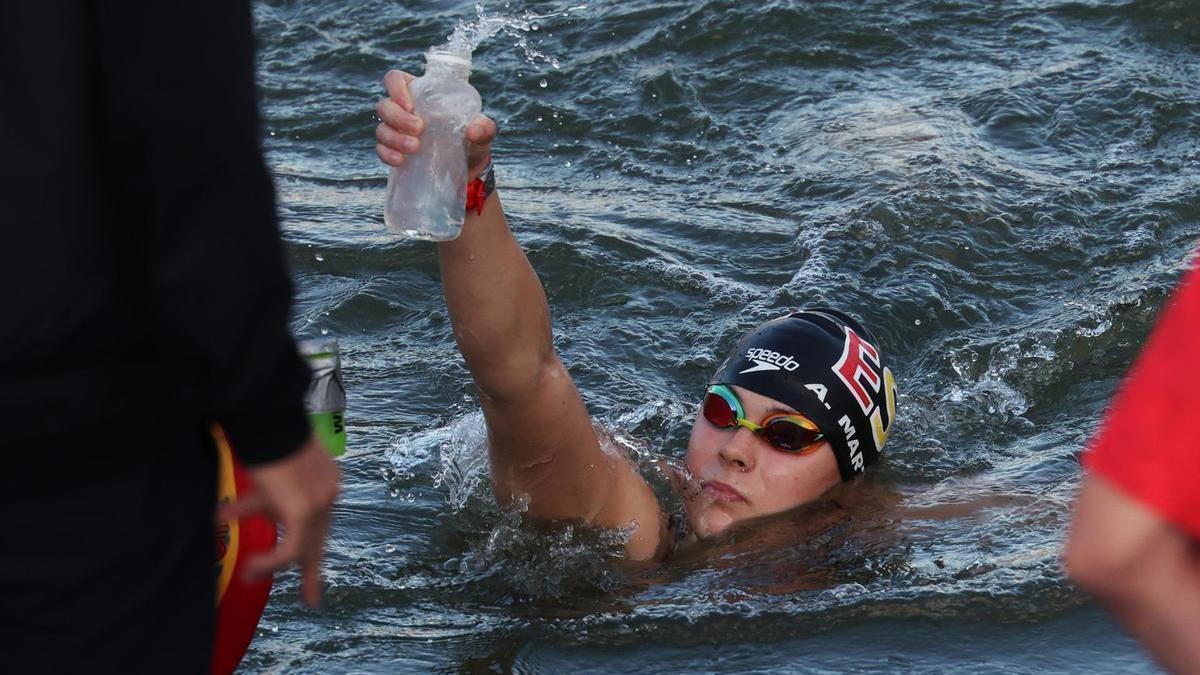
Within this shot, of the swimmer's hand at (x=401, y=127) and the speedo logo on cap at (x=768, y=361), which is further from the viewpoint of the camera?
the speedo logo on cap at (x=768, y=361)

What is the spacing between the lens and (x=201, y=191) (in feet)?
6.41

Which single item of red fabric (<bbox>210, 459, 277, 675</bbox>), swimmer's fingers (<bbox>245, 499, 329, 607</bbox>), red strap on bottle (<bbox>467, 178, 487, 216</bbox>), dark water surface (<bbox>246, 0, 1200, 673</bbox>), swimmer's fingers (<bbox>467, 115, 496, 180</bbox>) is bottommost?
dark water surface (<bbox>246, 0, 1200, 673</bbox>)

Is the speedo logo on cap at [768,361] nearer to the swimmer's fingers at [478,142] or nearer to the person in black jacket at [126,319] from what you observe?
the swimmer's fingers at [478,142]

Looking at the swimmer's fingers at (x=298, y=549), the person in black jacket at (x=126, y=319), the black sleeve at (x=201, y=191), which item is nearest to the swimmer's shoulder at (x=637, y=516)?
the swimmer's fingers at (x=298, y=549)

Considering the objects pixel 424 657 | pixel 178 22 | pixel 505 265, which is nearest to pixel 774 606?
pixel 424 657

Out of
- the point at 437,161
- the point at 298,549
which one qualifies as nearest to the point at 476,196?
the point at 437,161

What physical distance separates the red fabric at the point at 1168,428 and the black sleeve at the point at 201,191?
43.3 inches

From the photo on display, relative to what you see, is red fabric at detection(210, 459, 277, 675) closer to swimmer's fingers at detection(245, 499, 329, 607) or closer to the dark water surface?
swimmer's fingers at detection(245, 499, 329, 607)

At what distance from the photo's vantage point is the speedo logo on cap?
508 centimetres

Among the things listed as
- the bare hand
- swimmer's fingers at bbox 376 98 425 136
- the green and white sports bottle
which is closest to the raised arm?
swimmer's fingers at bbox 376 98 425 136

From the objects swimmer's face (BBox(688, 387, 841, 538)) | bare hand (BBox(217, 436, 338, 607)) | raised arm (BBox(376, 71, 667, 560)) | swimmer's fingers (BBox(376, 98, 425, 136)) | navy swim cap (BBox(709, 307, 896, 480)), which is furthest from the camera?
navy swim cap (BBox(709, 307, 896, 480))

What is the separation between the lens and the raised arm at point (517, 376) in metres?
3.67

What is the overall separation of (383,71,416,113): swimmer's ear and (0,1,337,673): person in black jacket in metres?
1.43

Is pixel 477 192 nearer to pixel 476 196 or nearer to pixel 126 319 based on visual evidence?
pixel 476 196
